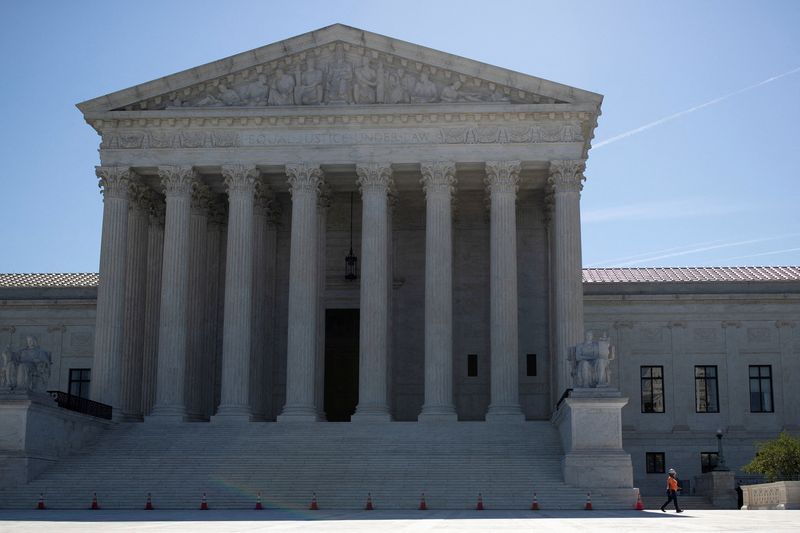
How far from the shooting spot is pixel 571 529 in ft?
98.9

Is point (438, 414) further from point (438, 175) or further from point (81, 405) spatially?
point (81, 405)

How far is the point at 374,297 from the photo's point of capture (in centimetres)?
5531

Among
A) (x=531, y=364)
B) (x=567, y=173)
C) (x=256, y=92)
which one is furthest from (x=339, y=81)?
(x=531, y=364)

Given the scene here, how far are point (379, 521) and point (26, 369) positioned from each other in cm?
2051

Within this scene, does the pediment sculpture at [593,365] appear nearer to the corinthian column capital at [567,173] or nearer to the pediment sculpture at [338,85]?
the corinthian column capital at [567,173]

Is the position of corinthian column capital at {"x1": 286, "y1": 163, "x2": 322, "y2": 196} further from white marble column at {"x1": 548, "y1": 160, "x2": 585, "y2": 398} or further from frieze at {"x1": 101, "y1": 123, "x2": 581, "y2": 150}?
white marble column at {"x1": 548, "y1": 160, "x2": 585, "y2": 398}

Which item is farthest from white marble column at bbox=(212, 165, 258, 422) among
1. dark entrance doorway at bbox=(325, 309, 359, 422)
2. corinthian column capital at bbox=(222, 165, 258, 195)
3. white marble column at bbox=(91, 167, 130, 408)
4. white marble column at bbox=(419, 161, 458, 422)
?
dark entrance doorway at bbox=(325, 309, 359, 422)

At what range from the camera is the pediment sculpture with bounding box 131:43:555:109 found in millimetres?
56594

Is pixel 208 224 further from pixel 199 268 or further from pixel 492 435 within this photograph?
pixel 492 435

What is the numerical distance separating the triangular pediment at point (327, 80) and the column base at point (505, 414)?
601 inches

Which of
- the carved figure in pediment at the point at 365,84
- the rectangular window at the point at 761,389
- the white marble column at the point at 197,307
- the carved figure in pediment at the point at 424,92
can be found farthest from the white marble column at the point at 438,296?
the rectangular window at the point at 761,389

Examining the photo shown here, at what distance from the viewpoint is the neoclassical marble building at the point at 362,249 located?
5528cm

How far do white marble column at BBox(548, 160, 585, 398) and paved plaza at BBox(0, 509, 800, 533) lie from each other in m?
15.1

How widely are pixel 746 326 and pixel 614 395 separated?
23.8m
